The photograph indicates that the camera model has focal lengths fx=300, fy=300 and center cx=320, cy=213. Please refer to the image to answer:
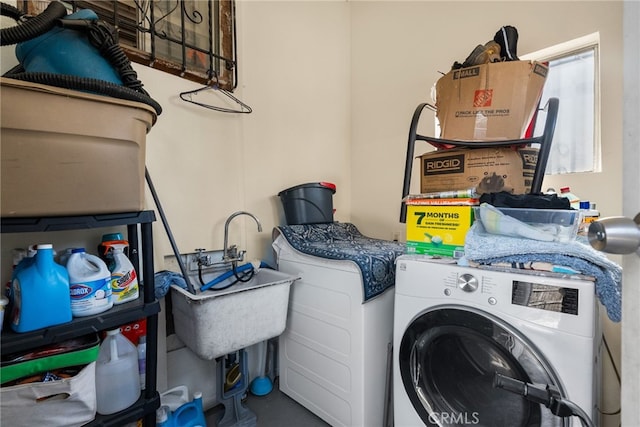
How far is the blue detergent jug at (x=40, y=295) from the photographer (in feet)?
2.68

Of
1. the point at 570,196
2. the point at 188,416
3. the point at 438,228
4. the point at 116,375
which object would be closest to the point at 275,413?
the point at 188,416

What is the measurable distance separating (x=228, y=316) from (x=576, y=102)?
2.06 metres

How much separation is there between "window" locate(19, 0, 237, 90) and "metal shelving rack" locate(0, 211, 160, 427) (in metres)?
0.93

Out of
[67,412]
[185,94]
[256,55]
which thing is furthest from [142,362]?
[256,55]

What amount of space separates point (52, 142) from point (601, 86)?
7.31ft

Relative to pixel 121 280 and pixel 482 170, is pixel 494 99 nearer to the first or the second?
pixel 482 170

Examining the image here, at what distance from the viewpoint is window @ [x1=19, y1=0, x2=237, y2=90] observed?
4.78 feet

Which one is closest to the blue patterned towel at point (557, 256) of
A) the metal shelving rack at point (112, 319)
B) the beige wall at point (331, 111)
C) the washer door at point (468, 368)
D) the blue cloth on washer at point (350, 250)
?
the washer door at point (468, 368)

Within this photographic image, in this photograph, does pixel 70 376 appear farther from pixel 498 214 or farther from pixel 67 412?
pixel 498 214

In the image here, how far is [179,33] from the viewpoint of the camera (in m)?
1.67

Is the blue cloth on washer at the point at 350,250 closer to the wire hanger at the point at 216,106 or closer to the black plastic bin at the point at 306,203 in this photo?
the black plastic bin at the point at 306,203

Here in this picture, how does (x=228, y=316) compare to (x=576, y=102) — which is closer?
(x=228, y=316)

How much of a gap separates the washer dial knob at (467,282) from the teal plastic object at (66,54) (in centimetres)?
129

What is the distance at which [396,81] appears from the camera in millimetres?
2242
